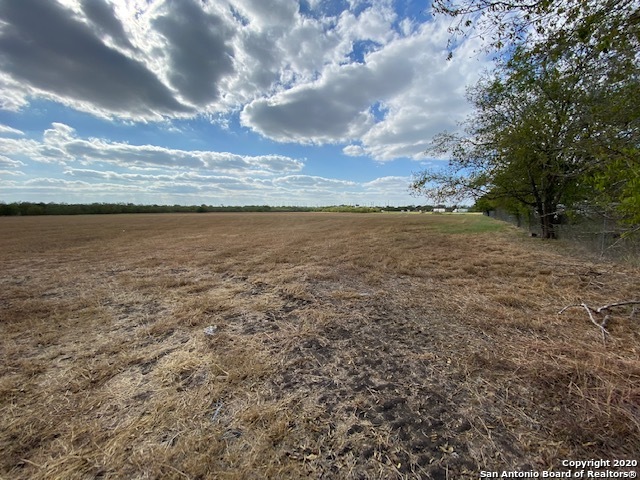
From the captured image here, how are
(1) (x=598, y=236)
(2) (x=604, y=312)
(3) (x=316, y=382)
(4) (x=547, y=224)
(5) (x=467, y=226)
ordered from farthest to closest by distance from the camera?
(5) (x=467, y=226) < (4) (x=547, y=224) < (1) (x=598, y=236) < (2) (x=604, y=312) < (3) (x=316, y=382)

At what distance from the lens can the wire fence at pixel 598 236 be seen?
602 centimetres

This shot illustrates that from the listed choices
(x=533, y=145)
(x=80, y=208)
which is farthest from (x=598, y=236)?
A: (x=80, y=208)

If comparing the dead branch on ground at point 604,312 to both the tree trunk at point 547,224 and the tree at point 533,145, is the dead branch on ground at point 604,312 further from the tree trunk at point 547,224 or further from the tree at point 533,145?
the tree trunk at point 547,224

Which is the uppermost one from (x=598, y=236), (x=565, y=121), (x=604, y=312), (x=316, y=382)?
(x=565, y=121)

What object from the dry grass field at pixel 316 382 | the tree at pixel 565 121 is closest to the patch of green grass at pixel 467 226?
the tree at pixel 565 121

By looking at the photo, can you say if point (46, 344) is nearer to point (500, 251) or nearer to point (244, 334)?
point (244, 334)

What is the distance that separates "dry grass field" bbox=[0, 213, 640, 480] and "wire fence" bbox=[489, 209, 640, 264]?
7.17 feet

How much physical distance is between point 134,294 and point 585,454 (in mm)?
6243

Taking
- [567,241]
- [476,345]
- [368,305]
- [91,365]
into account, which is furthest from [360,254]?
[567,241]

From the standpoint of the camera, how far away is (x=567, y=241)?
10.6m

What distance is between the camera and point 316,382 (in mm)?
2330

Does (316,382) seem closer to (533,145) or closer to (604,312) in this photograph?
(604,312)

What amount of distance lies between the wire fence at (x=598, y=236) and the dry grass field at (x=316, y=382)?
2185 mm

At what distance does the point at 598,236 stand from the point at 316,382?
10838mm
